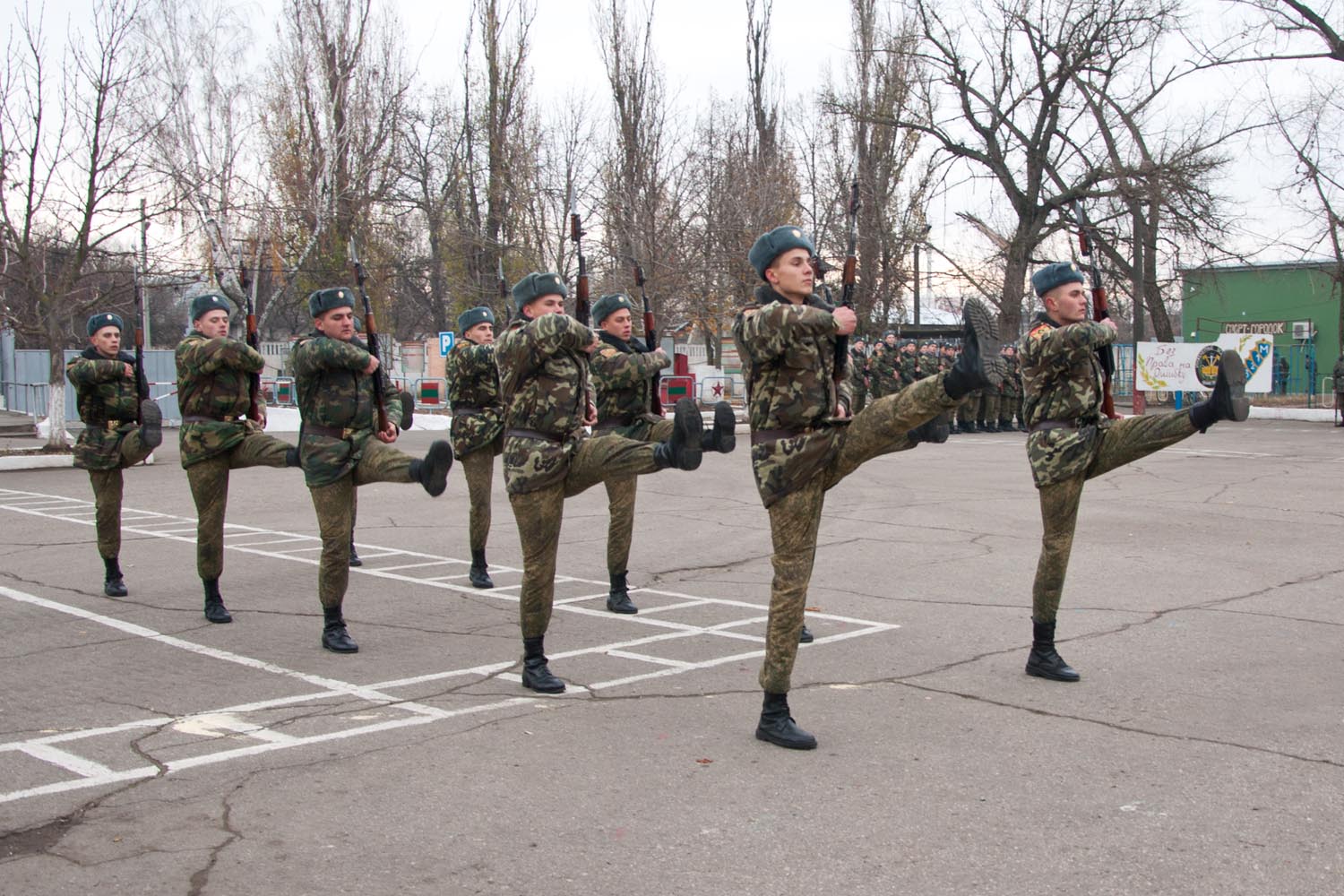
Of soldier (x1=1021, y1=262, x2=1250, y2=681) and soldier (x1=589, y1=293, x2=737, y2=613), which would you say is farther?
soldier (x1=589, y1=293, x2=737, y2=613)

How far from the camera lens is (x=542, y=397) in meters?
6.02

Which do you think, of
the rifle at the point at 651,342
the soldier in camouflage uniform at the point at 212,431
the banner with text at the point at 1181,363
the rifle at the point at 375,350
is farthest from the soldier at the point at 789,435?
the banner with text at the point at 1181,363

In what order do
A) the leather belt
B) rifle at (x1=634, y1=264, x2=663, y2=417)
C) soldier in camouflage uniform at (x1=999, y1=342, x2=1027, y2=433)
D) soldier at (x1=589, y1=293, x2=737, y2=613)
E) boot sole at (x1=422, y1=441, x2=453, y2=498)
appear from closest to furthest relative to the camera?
1. the leather belt
2. boot sole at (x1=422, y1=441, x2=453, y2=498)
3. rifle at (x1=634, y1=264, x2=663, y2=417)
4. soldier at (x1=589, y1=293, x2=737, y2=613)
5. soldier in camouflage uniform at (x1=999, y1=342, x2=1027, y2=433)

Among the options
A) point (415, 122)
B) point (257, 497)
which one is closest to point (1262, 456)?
point (257, 497)

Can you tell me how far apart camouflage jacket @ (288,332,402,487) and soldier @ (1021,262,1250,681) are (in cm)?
358

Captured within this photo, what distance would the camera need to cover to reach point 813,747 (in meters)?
5.05

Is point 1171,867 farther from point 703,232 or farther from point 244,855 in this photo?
point 703,232

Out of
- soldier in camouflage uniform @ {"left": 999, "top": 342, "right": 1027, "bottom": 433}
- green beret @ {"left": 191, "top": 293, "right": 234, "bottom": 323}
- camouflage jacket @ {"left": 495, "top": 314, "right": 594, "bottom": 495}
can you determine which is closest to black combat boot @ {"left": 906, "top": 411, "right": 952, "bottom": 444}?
camouflage jacket @ {"left": 495, "top": 314, "right": 594, "bottom": 495}

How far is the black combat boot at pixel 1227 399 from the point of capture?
5.27 meters

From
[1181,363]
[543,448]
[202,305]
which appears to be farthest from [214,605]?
[1181,363]

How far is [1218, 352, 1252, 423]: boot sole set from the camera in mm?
5270

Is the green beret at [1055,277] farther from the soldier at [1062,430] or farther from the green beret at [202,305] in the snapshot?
the green beret at [202,305]

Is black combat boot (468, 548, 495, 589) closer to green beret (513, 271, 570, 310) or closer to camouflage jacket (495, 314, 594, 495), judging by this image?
camouflage jacket (495, 314, 594, 495)

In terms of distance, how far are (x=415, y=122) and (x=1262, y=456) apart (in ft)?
97.5
